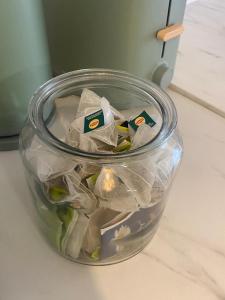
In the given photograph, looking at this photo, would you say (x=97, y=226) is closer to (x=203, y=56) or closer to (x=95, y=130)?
(x=95, y=130)

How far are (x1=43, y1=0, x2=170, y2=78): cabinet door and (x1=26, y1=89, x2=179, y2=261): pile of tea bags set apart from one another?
Result: 13 centimetres

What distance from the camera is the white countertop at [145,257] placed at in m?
0.42

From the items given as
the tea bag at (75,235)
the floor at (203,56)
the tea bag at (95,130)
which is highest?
the tea bag at (95,130)

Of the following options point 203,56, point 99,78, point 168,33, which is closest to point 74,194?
point 99,78

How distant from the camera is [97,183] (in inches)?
15.7

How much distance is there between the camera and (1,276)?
43cm

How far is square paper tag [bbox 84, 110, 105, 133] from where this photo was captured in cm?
43

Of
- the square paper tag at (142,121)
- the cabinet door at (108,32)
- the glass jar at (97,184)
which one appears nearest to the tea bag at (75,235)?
the glass jar at (97,184)

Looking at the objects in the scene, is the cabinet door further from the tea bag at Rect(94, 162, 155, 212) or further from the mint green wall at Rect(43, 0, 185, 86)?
the tea bag at Rect(94, 162, 155, 212)

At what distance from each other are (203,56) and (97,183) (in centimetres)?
48

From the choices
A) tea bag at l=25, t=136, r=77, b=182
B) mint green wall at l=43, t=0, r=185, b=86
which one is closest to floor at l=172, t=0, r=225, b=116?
mint green wall at l=43, t=0, r=185, b=86

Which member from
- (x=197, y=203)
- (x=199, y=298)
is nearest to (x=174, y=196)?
(x=197, y=203)

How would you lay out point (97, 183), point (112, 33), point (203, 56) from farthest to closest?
point (203, 56) < point (112, 33) < point (97, 183)

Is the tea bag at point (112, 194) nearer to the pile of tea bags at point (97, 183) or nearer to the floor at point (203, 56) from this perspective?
the pile of tea bags at point (97, 183)
